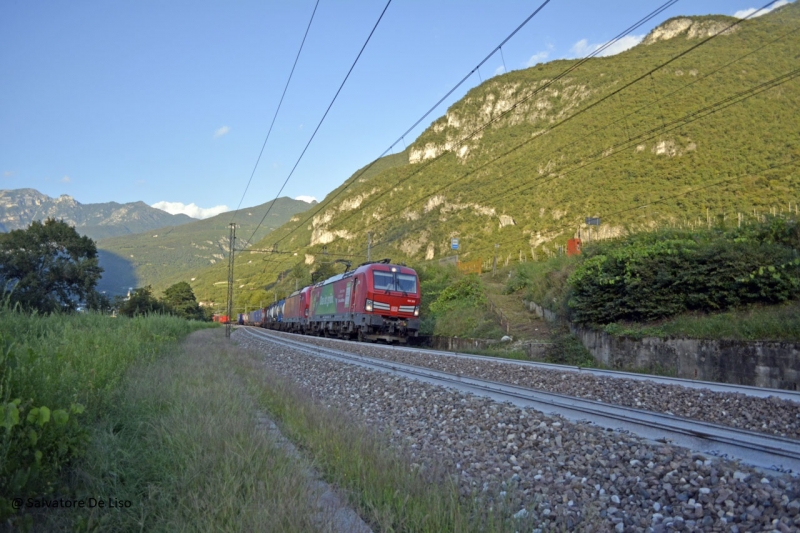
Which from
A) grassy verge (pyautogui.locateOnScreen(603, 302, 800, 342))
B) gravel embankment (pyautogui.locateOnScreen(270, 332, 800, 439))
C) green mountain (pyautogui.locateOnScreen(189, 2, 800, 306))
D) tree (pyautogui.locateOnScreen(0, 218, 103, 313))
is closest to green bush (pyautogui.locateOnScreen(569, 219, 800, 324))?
grassy verge (pyautogui.locateOnScreen(603, 302, 800, 342))

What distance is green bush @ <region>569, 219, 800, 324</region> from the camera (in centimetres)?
1243

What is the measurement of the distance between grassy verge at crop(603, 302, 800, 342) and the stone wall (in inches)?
7.4

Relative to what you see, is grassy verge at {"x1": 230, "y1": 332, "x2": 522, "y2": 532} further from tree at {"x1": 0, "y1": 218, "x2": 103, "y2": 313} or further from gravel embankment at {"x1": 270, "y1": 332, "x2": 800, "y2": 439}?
tree at {"x1": 0, "y1": 218, "x2": 103, "y2": 313}

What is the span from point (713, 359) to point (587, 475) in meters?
8.88

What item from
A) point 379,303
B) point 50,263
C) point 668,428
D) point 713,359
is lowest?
point 668,428

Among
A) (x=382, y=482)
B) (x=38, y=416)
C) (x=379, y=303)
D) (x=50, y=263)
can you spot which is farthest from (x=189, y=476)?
(x=50, y=263)

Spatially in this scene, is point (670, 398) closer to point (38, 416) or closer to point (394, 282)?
point (38, 416)

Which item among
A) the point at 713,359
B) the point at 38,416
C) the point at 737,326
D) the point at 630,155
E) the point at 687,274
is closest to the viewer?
the point at 38,416

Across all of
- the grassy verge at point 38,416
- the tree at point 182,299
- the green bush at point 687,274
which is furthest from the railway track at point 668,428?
the tree at point 182,299

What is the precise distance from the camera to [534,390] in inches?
340

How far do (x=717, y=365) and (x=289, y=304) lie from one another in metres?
41.5

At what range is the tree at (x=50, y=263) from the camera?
1373 inches

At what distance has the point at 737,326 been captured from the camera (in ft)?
38.2

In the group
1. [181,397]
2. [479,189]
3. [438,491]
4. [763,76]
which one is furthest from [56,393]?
[479,189]
